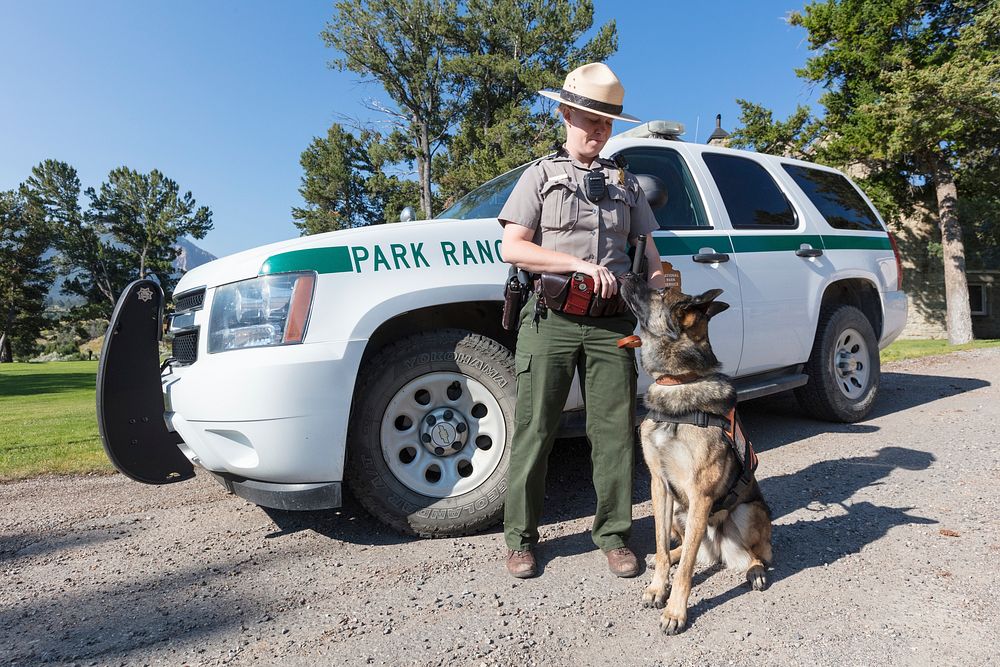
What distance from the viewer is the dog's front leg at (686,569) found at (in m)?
2.10

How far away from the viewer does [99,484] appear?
3980mm

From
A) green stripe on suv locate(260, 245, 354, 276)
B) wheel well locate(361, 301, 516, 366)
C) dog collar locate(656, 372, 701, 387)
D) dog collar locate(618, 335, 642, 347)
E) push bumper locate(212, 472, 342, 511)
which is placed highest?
green stripe on suv locate(260, 245, 354, 276)

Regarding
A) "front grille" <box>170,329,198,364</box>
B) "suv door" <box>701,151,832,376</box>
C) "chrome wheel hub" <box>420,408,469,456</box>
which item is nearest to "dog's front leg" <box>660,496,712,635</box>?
"chrome wheel hub" <box>420,408,469,456</box>

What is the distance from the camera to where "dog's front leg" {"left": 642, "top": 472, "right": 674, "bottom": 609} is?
227cm

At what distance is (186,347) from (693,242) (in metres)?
2.88

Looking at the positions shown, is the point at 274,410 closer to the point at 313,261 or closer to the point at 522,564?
the point at 313,261

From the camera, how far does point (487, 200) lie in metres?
3.61

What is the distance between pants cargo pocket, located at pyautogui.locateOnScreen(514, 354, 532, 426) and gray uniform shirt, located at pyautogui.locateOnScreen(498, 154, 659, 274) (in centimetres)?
52

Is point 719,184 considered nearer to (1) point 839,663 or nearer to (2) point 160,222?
(1) point 839,663

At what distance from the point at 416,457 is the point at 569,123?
1718 mm

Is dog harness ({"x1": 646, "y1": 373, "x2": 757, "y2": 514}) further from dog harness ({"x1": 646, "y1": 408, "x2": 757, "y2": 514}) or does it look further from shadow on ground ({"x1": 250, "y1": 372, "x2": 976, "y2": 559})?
shadow on ground ({"x1": 250, "y1": 372, "x2": 976, "y2": 559})

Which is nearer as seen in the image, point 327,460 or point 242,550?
point 327,460

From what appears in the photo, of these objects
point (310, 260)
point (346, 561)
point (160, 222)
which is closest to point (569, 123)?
point (310, 260)

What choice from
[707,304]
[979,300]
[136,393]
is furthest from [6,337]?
[979,300]
